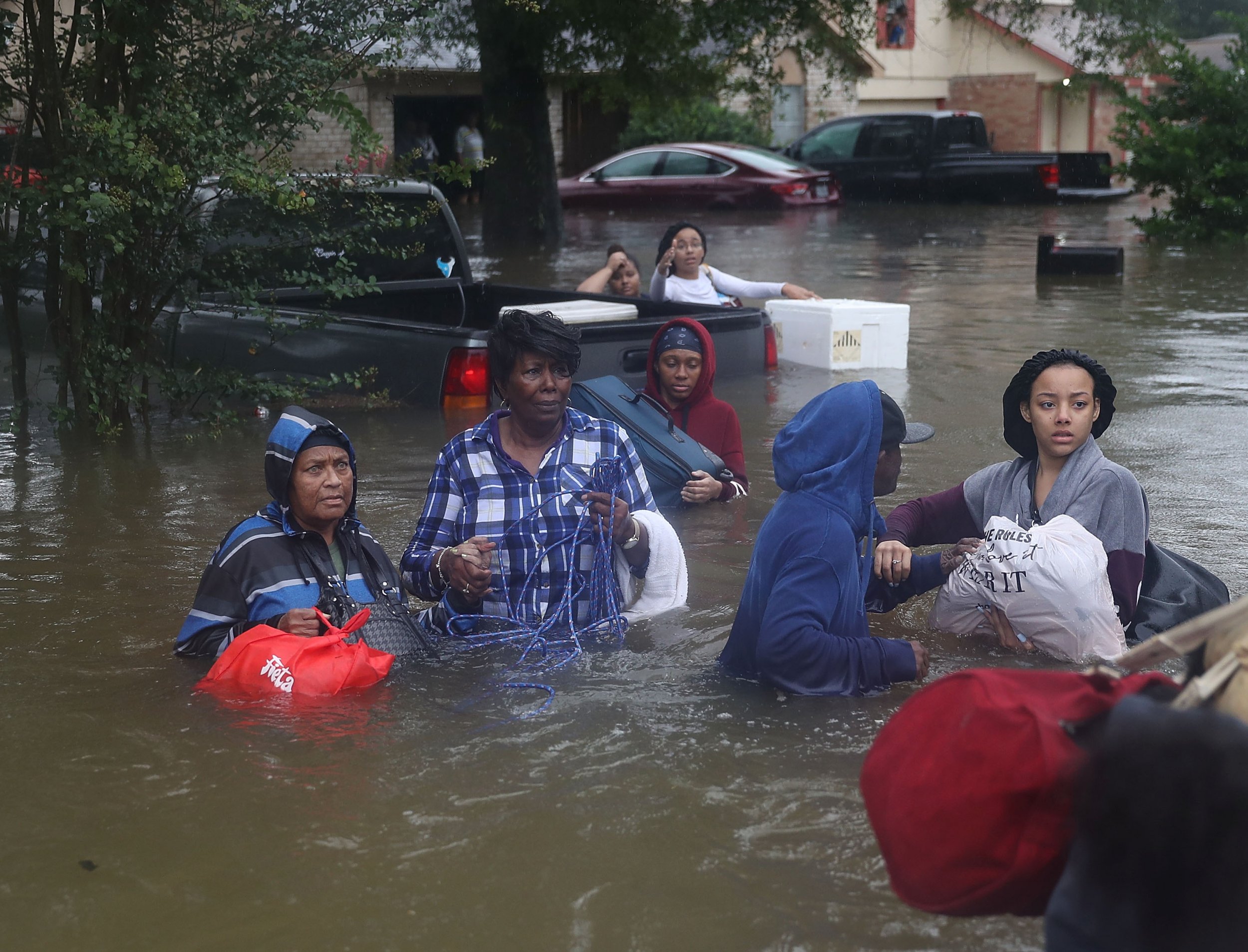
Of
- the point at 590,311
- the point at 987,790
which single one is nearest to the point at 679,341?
the point at 590,311

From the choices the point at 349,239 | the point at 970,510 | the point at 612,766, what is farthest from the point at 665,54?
the point at 612,766

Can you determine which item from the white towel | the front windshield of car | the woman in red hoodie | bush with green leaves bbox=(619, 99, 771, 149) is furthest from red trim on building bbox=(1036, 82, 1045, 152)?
the white towel

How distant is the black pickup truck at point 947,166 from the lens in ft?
98.6

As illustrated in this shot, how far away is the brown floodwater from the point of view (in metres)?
3.41

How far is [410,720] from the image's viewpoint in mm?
4539

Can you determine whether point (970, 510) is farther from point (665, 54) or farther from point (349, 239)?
point (665, 54)

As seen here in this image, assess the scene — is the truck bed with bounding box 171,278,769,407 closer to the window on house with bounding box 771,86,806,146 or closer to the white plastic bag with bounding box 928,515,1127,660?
the white plastic bag with bounding box 928,515,1127,660

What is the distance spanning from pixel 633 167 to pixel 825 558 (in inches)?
1035

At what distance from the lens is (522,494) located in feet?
15.9

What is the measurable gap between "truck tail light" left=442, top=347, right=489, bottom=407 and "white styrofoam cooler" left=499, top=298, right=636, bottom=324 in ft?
1.08

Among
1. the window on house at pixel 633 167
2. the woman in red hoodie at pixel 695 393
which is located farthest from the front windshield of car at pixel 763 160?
the woman in red hoodie at pixel 695 393

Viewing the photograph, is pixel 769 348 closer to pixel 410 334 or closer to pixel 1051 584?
pixel 410 334

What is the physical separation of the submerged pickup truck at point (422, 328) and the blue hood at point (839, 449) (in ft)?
14.1

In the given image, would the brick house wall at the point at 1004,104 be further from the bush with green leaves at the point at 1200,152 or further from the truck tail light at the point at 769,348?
the truck tail light at the point at 769,348
